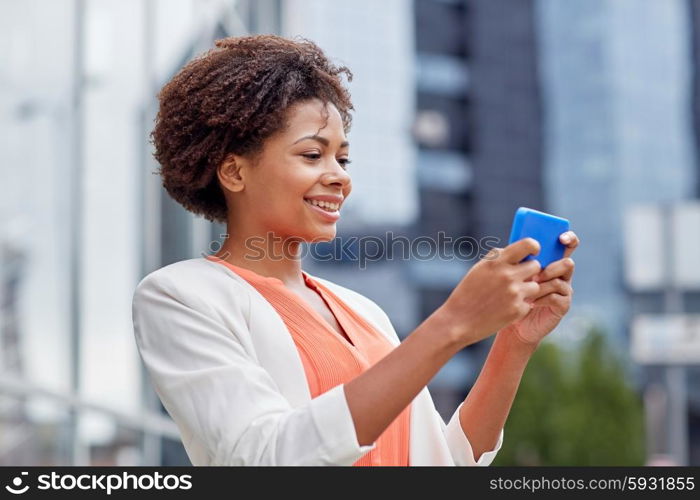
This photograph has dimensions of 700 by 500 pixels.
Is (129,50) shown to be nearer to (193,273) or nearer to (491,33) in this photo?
(193,273)

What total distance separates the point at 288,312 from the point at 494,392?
1.25 ft

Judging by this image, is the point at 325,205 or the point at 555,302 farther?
the point at 325,205

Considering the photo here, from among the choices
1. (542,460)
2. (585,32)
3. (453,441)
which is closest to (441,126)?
(585,32)

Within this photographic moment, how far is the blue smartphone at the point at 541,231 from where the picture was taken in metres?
1.46

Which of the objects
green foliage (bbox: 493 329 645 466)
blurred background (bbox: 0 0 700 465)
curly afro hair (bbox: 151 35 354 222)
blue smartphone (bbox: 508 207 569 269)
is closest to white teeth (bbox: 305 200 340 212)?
curly afro hair (bbox: 151 35 354 222)

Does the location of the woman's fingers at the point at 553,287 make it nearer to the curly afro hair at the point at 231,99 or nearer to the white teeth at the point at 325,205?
the white teeth at the point at 325,205

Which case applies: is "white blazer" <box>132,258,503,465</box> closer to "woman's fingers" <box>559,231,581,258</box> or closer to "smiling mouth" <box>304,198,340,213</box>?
"smiling mouth" <box>304,198,340,213</box>

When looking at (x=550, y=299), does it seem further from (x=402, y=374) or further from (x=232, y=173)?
(x=232, y=173)

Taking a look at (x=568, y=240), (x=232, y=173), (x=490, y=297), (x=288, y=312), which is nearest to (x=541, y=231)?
(x=568, y=240)

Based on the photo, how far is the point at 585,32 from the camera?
4481 centimetres

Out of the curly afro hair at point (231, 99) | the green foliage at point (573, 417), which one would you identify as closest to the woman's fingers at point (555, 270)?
the curly afro hair at point (231, 99)

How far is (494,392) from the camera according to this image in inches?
67.7

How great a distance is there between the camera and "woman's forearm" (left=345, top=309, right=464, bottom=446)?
1334 millimetres

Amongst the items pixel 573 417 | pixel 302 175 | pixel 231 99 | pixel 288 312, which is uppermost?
pixel 231 99
